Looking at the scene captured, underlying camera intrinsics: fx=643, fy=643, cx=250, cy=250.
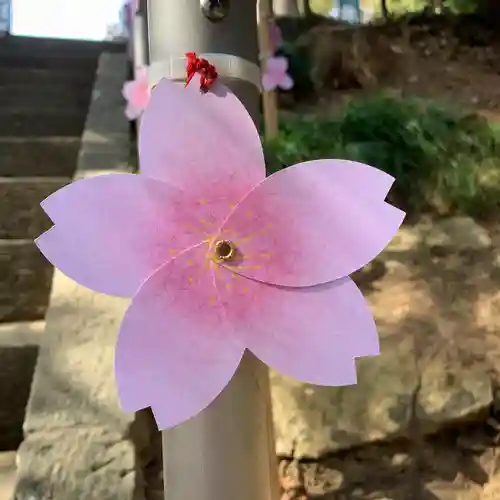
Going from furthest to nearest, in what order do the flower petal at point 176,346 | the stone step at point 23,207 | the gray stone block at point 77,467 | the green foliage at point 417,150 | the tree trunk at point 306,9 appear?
the tree trunk at point 306,9 < the stone step at point 23,207 < the green foliage at point 417,150 < the gray stone block at point 77,467 < the flower petal at point 176,346

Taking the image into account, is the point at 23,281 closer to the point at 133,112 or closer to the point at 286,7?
the point at 133,112

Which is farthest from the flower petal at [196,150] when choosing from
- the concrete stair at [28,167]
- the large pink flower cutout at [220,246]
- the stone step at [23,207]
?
the stone step at [23,207]

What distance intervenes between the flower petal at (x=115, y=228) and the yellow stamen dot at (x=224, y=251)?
0.10ft

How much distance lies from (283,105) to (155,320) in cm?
213

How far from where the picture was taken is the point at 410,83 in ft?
8.99

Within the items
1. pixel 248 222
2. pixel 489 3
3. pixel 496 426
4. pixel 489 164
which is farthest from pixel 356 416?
pixel 489 3

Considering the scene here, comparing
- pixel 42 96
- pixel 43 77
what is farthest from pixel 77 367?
pixel 43 77

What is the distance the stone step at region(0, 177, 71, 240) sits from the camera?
132 cm

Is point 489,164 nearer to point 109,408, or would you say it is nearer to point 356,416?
point 356,416

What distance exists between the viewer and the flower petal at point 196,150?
53cm

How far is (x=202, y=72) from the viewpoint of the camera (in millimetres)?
535

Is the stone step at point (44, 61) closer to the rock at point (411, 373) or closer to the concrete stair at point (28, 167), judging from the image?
the concrete stair at point (28, 167)

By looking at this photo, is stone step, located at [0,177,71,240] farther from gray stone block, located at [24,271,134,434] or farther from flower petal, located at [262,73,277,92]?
flower petal, located at [262,73,277,92]

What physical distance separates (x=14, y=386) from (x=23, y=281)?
0.82 ft
